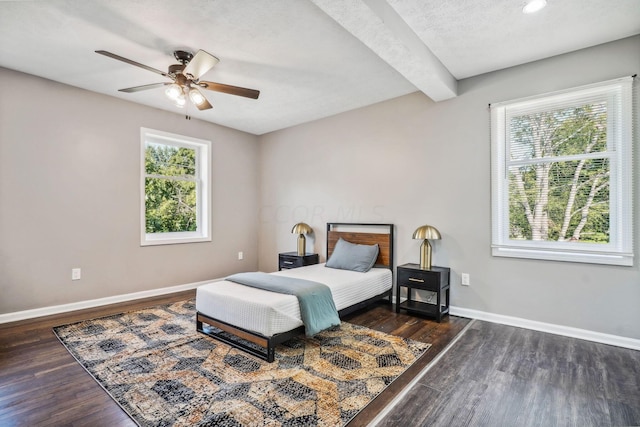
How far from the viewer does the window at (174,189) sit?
4.50m

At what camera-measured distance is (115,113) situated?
4.07m

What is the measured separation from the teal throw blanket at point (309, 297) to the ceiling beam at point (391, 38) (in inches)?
81.8

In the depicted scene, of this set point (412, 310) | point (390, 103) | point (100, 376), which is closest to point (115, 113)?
point (100, 376)


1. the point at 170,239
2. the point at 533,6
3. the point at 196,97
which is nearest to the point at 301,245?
the point at 170,239

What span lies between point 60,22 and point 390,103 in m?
3.38

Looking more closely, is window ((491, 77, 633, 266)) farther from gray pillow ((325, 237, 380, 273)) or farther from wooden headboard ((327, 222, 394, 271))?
gray pillow ((325, 237, 380, 273))

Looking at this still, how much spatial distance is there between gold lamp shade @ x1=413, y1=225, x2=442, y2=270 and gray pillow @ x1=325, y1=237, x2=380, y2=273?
2.00ft

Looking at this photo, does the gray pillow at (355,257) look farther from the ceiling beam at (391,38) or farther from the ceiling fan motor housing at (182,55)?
the ceiling fan motor housing at (182,55)

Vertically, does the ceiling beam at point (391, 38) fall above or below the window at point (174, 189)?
above

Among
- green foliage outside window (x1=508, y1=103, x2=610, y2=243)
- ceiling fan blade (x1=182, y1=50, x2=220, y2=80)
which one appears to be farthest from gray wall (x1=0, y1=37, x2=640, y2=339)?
ceiling fan blade (x1=182, y1=50, x2=220, y2=80)

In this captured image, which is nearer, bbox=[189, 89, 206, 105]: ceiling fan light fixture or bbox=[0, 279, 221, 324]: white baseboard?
bbox=[189, 89, 206, 105]: ceiling fan light fixture

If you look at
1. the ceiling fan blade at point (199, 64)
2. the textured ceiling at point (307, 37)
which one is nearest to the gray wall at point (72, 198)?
the textured ceiling at point (307, 37)

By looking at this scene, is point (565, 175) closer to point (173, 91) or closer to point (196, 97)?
point (196, 97)

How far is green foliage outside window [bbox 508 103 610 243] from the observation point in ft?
9.45
